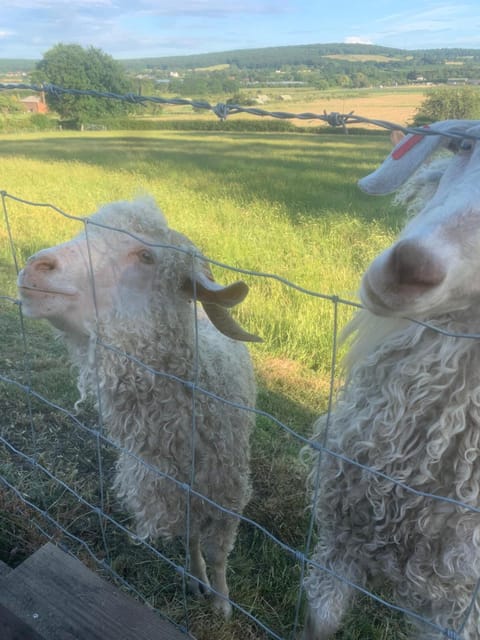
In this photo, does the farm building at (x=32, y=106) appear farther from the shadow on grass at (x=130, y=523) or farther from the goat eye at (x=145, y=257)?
the goat eye at (x=145, y=257)

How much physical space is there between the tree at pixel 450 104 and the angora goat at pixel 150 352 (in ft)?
9.86

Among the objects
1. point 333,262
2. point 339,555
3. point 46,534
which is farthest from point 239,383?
point 333,262

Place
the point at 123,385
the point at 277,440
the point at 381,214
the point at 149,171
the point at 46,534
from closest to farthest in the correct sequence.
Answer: the point at 123,385 < the point at 46,534 < the point at 277,440 < the point at 381,214 < the point at 149,171

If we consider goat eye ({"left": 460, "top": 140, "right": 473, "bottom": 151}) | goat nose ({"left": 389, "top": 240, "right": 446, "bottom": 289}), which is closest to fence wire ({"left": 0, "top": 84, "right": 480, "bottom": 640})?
goat eye ({"left": 460, "top": 140, "right": 473, "bottom": 151})

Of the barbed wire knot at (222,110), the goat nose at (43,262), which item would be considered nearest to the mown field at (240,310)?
the goat nose at (43,262)

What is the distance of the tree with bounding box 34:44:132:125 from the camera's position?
5.29 metres

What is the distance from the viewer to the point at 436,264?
87 cm

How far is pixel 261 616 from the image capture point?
210cm

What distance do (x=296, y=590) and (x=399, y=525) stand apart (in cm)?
94

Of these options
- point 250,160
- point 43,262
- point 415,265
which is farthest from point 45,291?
point 250,160

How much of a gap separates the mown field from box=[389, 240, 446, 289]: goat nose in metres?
0.39

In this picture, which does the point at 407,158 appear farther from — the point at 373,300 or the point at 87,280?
the point at 87,280

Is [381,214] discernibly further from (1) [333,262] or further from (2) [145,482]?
(2) [145,482]

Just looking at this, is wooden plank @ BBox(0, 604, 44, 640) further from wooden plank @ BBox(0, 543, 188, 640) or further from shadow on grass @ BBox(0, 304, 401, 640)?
shadow on grass @ BBox(0, 304, 401, 640)
